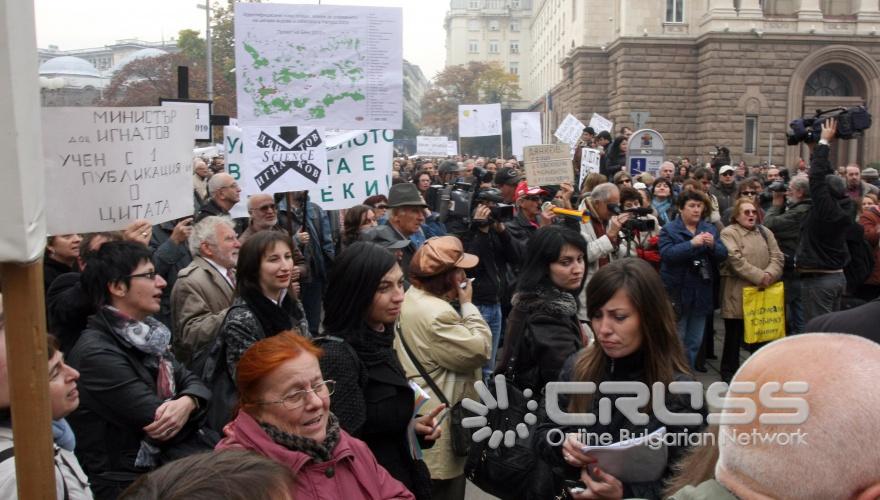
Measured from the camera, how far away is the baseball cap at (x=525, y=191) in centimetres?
738

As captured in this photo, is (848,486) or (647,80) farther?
(647,80)

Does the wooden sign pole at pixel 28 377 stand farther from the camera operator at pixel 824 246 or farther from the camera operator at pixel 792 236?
the camera operator at pixel 792 236

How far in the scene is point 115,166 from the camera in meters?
3.62

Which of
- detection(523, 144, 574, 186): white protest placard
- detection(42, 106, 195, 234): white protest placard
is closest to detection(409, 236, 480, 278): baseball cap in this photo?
detection(42, 106, 195, 234): white protest placard

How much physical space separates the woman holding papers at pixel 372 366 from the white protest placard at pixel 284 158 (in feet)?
9.28

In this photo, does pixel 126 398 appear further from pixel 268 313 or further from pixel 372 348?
pixel 372 348

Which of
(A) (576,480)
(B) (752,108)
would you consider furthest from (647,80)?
(A) (576,480)

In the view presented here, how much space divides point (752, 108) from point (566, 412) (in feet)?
Result: 105

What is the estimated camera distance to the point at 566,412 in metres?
2.75

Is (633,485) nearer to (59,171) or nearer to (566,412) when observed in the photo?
(566,412)

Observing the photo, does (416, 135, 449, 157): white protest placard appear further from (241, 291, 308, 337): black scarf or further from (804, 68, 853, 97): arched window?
(241, 291, 308, 337): black scarf

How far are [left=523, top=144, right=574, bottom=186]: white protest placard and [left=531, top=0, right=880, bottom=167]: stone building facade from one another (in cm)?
2472

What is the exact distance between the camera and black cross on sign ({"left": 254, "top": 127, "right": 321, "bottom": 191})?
19.1ft

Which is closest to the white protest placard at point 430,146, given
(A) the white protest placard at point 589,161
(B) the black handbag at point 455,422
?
(A) the white protest placard at point 589,161
